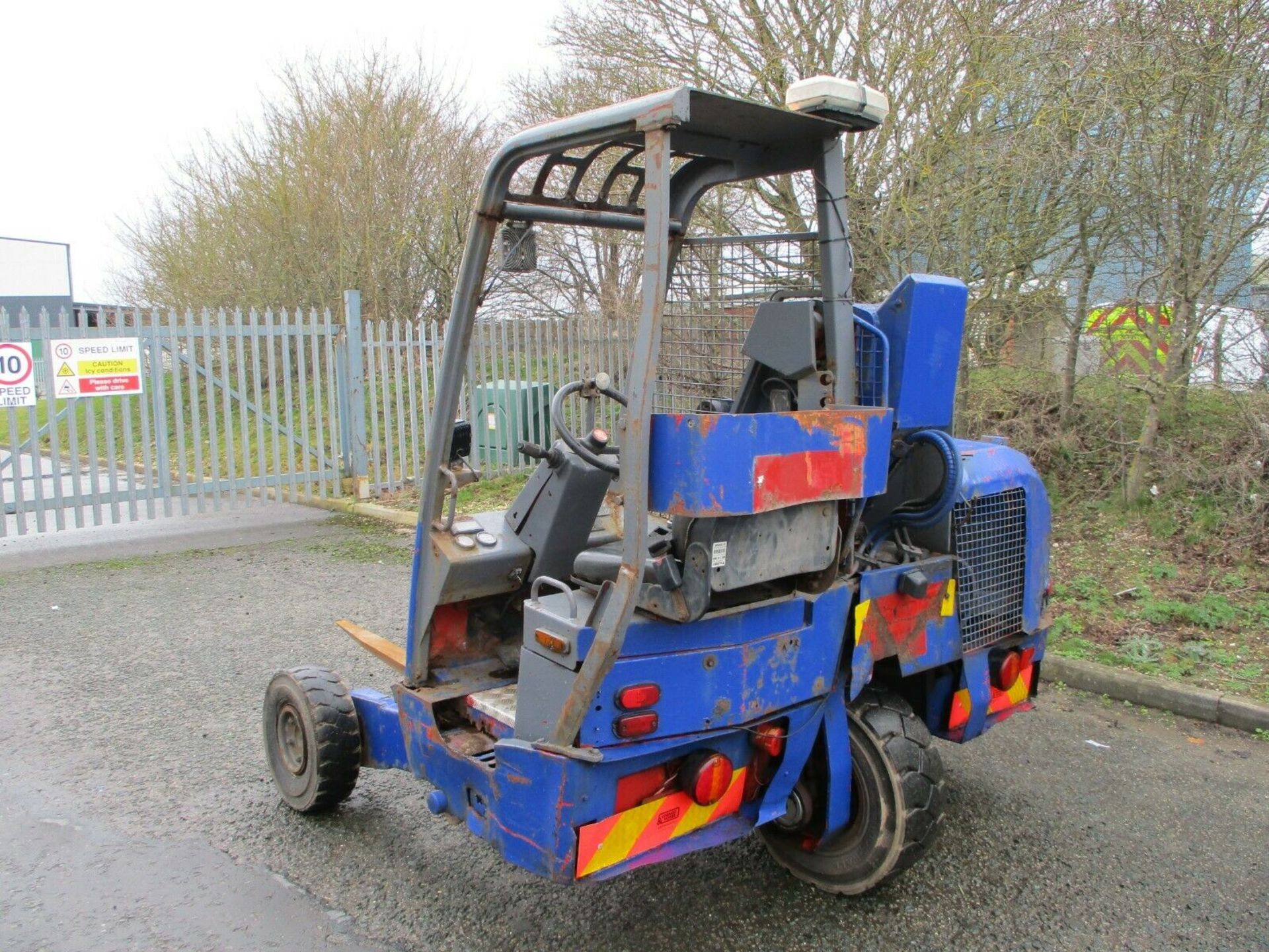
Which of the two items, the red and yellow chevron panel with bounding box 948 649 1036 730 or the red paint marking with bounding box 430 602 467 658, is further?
the red paint marking with bounding box 430 602 467 658

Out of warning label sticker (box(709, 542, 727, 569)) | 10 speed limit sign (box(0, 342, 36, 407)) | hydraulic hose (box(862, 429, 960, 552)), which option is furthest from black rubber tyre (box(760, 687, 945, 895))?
10 speed limit sign (box(0, 342, 36, 407))

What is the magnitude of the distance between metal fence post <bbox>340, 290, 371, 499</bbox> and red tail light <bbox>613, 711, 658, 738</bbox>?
9.18 metres

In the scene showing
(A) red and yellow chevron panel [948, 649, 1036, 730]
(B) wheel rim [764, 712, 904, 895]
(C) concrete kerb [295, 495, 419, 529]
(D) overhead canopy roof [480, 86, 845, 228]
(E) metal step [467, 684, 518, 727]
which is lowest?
(C) concrete kerb [295, 495, 419, 529]

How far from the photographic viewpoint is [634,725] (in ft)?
8.59

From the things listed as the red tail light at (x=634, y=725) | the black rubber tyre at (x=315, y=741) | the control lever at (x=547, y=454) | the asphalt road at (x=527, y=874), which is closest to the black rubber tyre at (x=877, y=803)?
the asphalt road at (x=527, y=874)

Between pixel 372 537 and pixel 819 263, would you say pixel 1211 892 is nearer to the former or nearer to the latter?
pixel 819 263

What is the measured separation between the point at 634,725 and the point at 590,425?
4.13 ft

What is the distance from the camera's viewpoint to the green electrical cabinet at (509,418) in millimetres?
11594

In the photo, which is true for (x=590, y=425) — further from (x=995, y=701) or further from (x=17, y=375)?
(x=17, y=375)

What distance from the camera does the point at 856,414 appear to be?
2.75m

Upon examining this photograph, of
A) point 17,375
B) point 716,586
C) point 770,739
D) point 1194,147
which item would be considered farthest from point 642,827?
point 17,375

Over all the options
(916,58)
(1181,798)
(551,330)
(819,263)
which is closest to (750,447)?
(819,263)

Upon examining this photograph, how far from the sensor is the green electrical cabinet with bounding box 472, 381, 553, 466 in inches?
456

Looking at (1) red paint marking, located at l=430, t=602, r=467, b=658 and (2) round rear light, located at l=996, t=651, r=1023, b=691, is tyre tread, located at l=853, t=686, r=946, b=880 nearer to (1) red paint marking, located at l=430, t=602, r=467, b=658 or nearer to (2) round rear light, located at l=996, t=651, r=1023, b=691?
(2) round rear light, located at l=996, t=651, r=1023, b=691
